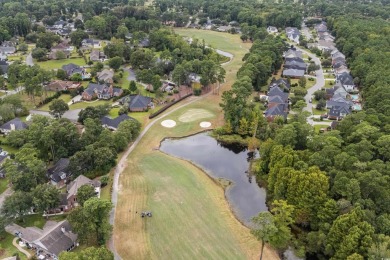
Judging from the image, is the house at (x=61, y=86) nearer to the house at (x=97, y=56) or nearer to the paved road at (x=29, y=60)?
the house at (x=97, y=56)

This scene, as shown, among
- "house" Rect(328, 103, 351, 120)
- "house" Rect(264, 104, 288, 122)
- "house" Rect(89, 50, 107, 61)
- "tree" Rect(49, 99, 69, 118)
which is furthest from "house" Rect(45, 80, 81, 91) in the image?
"house" Rect(328, 103, 351, 120)

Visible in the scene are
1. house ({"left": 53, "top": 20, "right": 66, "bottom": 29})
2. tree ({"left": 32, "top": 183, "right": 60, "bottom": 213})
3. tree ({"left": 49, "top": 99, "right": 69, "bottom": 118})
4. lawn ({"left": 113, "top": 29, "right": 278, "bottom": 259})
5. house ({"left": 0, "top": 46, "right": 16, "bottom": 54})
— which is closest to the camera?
lawn ({"left": 113, "top": 29, "right": 278, "bottom": 259})

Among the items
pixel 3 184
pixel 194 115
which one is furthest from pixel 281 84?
pixel 3 184

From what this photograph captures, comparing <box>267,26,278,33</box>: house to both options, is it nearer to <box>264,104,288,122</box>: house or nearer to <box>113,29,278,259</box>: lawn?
<box>264,104,288,122</box>: house

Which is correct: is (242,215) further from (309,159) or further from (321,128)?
(321,128)

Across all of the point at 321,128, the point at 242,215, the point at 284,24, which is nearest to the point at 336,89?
the point at 321,128

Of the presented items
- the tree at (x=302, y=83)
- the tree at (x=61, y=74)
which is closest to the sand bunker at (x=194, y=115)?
the tree at (x=302, y=83)

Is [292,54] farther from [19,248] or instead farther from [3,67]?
[19,248]
